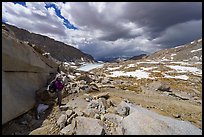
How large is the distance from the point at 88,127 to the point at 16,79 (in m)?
7.00

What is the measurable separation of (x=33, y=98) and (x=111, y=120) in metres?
6.75

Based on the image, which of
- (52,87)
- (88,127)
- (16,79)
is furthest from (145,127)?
(16,79)

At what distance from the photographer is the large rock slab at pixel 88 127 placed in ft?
34.9

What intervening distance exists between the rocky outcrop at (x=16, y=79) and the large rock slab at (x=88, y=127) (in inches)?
167

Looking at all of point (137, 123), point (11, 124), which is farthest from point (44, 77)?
point (137, 123)

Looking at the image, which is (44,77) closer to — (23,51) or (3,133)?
(23,51)

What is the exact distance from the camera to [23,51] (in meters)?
16.3

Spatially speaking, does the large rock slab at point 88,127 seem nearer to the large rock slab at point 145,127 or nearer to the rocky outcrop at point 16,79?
the large rock slab at point 145,127

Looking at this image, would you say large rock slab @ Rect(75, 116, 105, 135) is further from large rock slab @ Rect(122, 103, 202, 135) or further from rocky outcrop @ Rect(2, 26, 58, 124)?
rocky outcrop @ Rect(2, 26, 58, 124)

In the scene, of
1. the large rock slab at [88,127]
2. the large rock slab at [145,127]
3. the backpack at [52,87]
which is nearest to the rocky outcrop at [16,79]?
the backpack at [52,87]

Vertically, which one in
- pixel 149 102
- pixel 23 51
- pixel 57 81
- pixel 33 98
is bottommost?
pixel 149 102

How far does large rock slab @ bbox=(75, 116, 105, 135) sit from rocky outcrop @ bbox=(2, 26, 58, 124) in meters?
4.25

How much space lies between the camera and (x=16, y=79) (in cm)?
1468

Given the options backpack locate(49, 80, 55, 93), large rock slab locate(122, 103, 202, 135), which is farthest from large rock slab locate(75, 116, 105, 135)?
backpack locate(49, 80, 55, 93)
